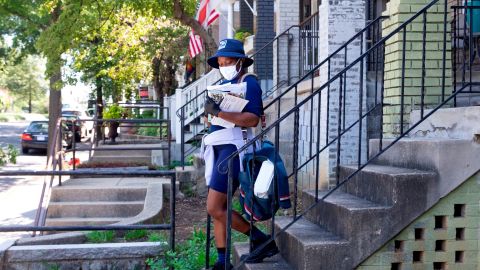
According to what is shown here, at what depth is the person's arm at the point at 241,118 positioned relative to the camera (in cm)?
451

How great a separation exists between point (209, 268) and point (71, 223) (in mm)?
3979

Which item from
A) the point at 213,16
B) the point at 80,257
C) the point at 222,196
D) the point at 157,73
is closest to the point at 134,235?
the point at 80,257

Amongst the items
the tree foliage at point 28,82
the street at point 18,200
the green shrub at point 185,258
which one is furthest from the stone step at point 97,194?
the tree foliage at point 28,82

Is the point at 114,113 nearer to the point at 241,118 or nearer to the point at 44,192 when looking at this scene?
the point at 44,192

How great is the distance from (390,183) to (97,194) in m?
5.83

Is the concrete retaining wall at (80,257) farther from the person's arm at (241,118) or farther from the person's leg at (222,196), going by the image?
the person's arm at (241,118)

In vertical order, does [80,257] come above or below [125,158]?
below

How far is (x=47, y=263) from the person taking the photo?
587cm

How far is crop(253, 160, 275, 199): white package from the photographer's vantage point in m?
4.40

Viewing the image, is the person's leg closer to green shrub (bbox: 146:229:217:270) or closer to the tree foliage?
green shrub (bbox: 146:229:217:270)

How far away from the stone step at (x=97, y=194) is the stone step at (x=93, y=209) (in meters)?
0.24

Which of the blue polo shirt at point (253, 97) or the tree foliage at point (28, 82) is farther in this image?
the tree foliage at point (28, 82)

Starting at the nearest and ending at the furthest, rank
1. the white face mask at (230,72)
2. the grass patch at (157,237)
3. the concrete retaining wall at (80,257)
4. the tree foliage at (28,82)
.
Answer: the white face mask at (230,72) < the concrete retaining wall at (80,257) < the grass patch at (157,237) < the tree foliage at (28,82)

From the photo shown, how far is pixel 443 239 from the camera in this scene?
4.49 meters
